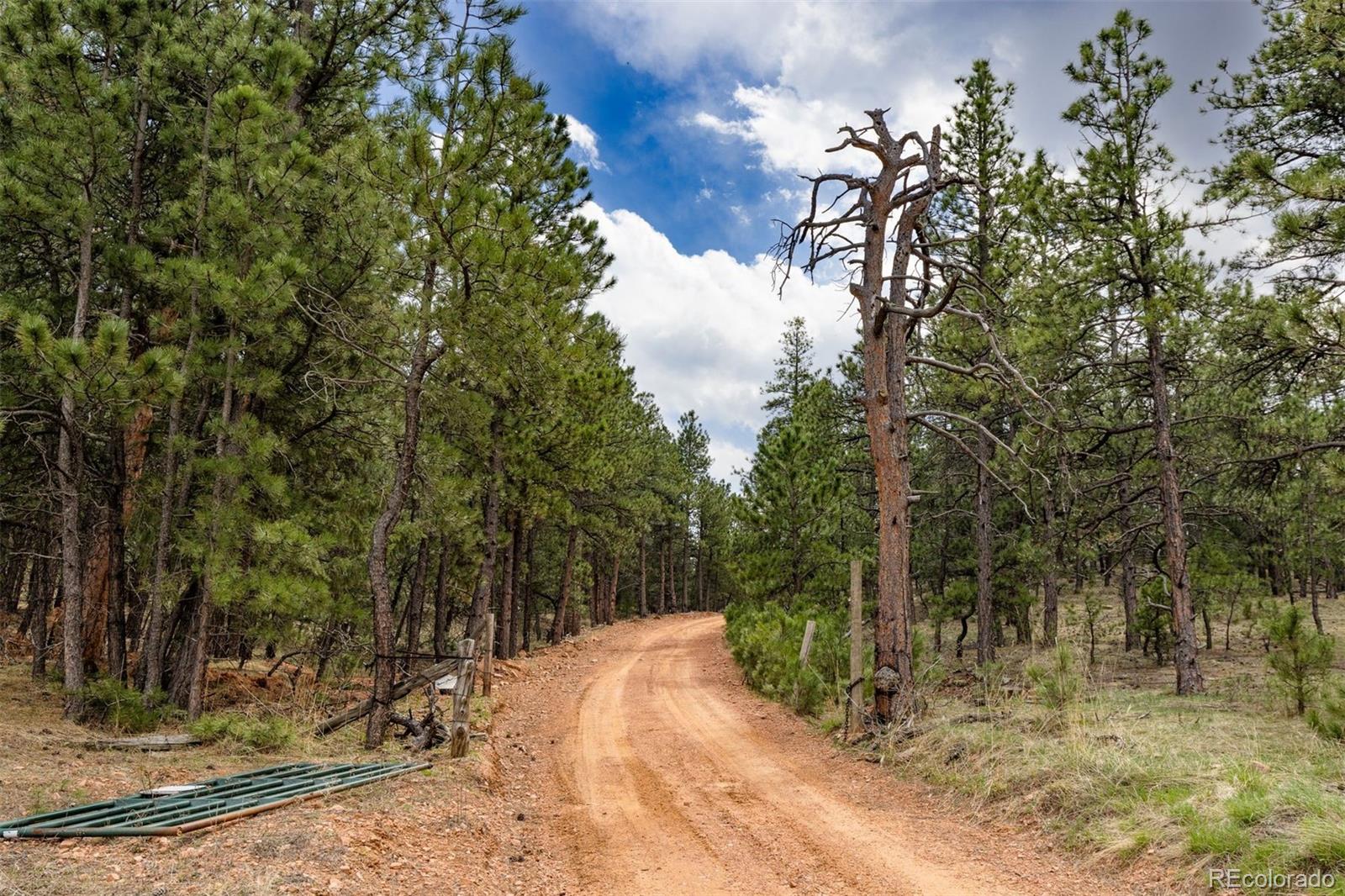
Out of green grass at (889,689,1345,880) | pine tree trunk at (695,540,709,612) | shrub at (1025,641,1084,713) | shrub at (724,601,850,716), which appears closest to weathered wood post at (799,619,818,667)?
shrub at (724,601,850,716)

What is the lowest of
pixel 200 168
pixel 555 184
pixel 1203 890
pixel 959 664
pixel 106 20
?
pixel 959 664

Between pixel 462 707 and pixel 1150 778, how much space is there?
6520 millimetres

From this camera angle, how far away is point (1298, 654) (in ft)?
32.3

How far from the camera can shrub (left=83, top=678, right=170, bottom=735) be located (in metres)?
8.75

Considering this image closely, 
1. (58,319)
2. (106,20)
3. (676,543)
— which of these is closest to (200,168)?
(106,20)

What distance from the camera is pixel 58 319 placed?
970 cm

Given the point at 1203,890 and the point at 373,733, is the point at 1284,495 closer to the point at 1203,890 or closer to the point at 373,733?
the point at 1203,890

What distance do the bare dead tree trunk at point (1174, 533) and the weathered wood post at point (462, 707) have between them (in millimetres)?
12409

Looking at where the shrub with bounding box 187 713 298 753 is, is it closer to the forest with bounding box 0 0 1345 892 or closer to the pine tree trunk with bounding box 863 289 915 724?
the forest with bounding box 0 0 1345 892

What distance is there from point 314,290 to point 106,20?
14.4 feet

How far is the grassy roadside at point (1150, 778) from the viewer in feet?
14.4

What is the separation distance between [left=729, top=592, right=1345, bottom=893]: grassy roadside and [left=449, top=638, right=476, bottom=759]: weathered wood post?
468 centimetres

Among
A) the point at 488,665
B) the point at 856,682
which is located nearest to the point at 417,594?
the point at 488,665

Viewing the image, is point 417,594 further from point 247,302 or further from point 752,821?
point 752,821
